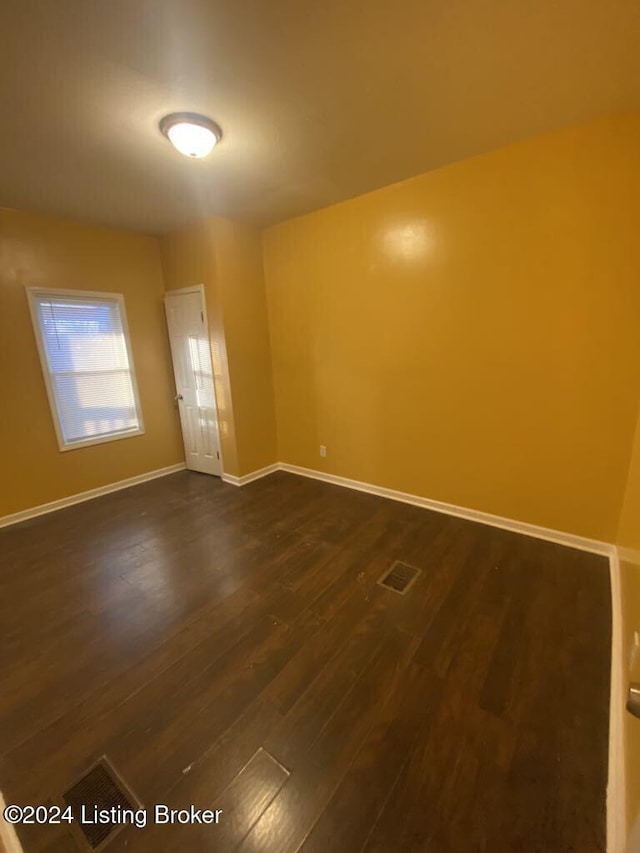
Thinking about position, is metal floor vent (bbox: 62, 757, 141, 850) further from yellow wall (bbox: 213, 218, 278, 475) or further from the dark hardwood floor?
yellow wall (bbox: 213, 218, 278, 475)

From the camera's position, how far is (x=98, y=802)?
115cm

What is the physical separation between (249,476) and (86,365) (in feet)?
6.66

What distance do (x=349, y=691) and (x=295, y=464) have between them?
Answer: 2.74m

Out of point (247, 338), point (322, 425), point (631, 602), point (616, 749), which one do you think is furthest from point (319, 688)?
point (247, 338)

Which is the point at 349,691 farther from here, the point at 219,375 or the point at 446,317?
the point at 219,375

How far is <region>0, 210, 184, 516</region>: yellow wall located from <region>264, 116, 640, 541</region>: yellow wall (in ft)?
5.29

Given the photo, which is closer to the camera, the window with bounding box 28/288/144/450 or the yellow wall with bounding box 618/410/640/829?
the yellow wall with bounding box 618/410/640/829

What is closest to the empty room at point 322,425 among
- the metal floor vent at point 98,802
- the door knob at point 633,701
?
the metal floor vent at point 98,802

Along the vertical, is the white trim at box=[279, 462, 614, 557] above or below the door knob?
below

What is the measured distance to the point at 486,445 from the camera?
2693 millimetres

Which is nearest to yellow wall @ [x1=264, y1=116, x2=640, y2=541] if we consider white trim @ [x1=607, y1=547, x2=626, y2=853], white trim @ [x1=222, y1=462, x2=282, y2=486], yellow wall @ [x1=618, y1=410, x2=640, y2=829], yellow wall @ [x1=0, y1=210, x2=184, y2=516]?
yellow wall @ [x1=618, y1=410, x2=640, y2=829]

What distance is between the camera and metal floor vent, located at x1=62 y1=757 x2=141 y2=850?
1.07 metres

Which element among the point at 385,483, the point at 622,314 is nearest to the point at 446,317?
the point at 622,314

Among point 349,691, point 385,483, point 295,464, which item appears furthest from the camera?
point 295,464
